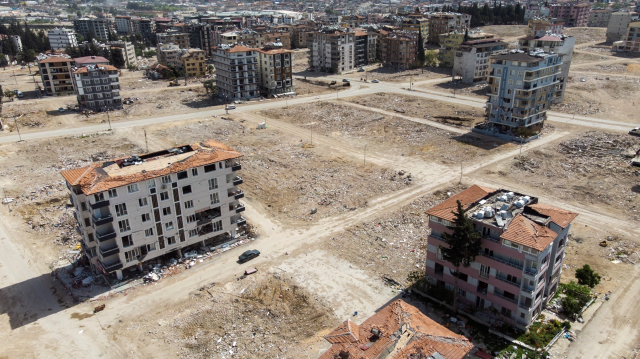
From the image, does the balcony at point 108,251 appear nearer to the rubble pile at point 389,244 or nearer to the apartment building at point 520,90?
the rubble pile at point 389,244

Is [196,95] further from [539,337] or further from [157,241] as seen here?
[539,337]

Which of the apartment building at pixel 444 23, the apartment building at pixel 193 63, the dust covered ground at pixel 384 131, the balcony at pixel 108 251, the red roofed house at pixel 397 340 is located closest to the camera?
the red roofed house at pixel 397 340

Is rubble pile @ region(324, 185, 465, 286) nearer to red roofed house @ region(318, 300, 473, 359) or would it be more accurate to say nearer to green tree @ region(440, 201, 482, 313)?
green tree @ region(440, 201, 482, 313)

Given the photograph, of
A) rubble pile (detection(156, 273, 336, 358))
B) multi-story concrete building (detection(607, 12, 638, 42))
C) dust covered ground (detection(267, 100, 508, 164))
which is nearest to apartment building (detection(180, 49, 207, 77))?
dust covered ground (detection(267, 100, 508, 164))

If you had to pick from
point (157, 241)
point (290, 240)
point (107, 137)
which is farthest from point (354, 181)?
point (107, 137)

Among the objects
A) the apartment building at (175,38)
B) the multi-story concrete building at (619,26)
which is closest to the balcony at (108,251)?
the apartment building at (175,38)

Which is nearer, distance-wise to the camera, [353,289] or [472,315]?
[472,315]

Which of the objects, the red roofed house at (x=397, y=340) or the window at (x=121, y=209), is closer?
the red roofed house at (x=397, y=340)
